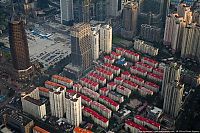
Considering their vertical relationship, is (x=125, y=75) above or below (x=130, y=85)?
above

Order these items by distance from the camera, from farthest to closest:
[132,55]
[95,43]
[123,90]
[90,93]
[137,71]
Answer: [132,55], [95,43], [137,71], [123,90], [90,93]

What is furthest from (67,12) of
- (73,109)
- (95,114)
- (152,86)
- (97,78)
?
(73,109)

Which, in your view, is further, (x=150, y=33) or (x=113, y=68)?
(x=150, y=33)

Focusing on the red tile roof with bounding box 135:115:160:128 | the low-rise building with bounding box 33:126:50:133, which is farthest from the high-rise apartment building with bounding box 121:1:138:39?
the low-rise building with bounding box 33:126:50:133

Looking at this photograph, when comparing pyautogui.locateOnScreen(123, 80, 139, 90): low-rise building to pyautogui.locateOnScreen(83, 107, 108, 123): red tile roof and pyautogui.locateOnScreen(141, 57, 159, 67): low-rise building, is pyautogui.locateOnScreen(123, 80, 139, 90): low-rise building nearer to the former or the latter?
pyautogui.locateOnScreen(141, 57, 159, 67): low-rise building

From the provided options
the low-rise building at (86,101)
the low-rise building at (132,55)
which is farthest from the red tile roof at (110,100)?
the low-rise building at (132,55)

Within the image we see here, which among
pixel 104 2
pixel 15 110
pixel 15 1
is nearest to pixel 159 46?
pixel 104 2

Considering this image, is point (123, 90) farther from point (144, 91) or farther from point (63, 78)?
point (63, 78)

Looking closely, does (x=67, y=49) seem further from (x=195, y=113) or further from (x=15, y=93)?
(x=195, y=113)
